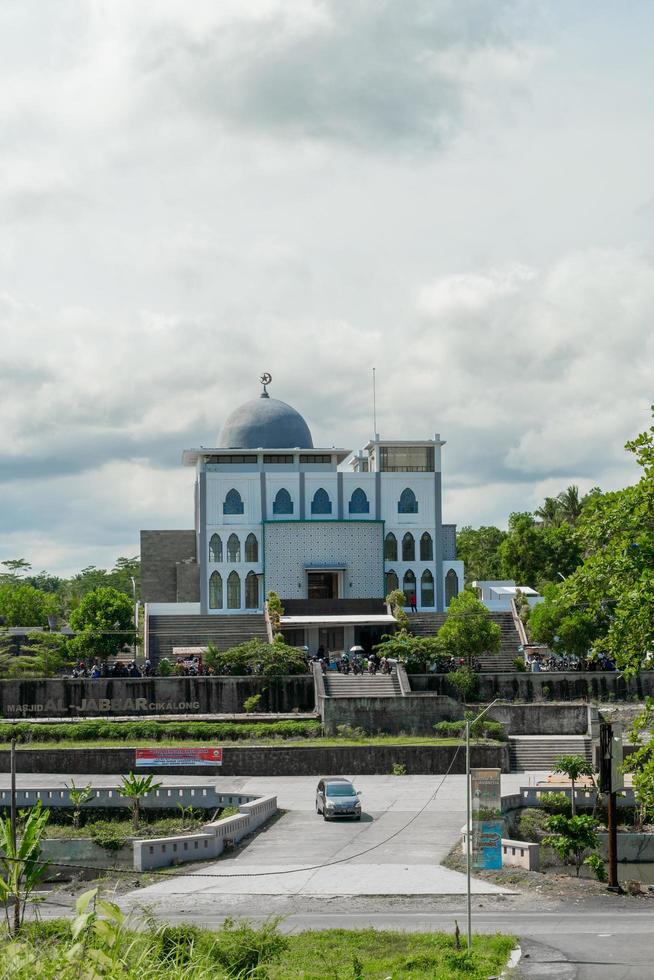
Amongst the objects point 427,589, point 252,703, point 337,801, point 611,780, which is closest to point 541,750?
point 252,703

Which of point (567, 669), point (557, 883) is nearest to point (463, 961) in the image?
point (557, 883)

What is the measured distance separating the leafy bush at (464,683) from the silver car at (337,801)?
55.4 feet

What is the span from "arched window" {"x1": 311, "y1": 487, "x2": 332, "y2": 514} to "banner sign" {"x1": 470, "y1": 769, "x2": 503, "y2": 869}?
133 ft

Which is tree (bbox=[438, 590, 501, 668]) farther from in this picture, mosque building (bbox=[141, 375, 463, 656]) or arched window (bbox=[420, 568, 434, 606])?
arched window (bbox=[420, 568, 434, 606])

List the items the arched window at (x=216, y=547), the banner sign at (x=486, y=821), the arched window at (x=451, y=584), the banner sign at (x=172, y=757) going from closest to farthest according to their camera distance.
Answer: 1. the banner sign at (x=486, y=821)
2. the banner sign at (x=172, y=757)
3. the arched window at (x=216, y=547)
4. the arched window at (x=451, y=584)

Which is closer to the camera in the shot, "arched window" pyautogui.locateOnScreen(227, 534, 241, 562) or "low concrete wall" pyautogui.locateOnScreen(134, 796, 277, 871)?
"low concrete wall" pyautogui.locateOnScreen(134, 796, 277, 871)

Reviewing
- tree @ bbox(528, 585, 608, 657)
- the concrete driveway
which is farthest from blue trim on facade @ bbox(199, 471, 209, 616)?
the concrete driveway

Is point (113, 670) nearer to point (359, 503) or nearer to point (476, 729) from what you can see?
point (476, 729)

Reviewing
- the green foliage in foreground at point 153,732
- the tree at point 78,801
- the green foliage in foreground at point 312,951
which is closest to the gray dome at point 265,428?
the green foliage in foreground at point 153,732

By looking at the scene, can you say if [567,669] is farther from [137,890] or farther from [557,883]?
[137,890]

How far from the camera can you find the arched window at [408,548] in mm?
71000

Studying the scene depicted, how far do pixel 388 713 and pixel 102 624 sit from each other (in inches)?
656

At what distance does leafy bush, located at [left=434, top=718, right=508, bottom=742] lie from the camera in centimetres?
4766

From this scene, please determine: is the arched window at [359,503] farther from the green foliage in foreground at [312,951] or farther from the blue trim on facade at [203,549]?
the green foliage in foreground at [312,951]
